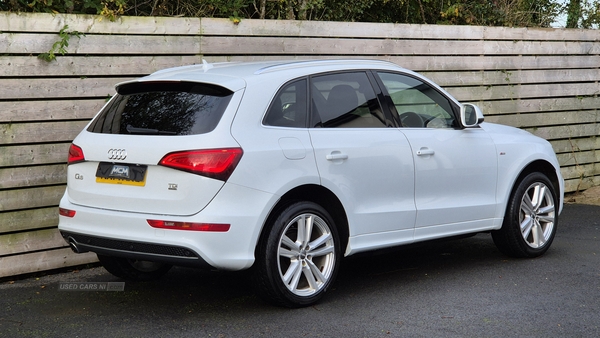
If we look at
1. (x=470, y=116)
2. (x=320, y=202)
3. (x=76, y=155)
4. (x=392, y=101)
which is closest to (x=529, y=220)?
(x=470, y=116)

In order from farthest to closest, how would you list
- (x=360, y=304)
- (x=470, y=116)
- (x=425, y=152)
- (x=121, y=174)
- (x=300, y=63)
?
(x=470, y=116), (x=425, y=152), (x=300, y=63), (x=360, y=304), (x=121, y=174)

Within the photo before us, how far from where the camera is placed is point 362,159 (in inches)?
239

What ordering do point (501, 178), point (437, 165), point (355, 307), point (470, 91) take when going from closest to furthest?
point (355, 307) < point (437, 165) < point (501, 178) < point (470, 91)

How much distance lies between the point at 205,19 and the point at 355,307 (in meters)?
3.28

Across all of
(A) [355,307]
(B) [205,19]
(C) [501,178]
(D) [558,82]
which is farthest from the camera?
(D) [558,82]

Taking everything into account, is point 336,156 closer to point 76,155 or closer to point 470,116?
point 470,116

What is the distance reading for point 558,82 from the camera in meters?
11.4

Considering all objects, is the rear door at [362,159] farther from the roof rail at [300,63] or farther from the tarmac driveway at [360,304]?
the tarmac driveway at [360,304]

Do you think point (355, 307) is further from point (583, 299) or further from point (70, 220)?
point (70, 220)

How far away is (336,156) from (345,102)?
21.3 inches

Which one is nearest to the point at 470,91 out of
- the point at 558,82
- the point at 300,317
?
the point at 558,82

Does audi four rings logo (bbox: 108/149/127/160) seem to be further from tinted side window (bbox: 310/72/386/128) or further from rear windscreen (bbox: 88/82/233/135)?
tinted side window (bbox: 310/72/386/128)

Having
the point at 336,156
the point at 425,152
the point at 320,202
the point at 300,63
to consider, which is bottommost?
the point at 320,202

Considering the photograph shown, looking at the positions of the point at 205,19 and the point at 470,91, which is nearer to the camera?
the point at 205,19
